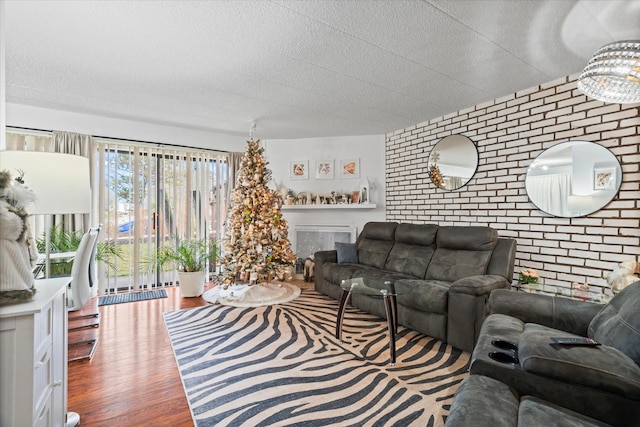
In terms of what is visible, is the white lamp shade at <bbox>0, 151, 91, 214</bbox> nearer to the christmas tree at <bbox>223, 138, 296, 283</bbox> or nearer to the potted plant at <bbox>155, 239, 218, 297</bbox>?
the christmas tree at <bbox>223, 138, 296, 283</bbox>

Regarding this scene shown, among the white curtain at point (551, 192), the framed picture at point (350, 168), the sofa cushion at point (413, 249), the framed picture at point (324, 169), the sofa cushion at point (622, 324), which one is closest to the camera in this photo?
the sofa cushion at point (622, 324)

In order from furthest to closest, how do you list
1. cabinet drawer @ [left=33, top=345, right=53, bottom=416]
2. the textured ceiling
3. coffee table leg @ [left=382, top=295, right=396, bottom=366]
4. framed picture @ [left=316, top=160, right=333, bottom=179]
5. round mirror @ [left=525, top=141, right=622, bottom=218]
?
framed picture @ [left=316, top=160, right=333, bottom=179], round mirror @ [left=525, top=141, right=622, bottom=218], coffee table leg @ [left=382, top=295, right=396, bottom=366], the textured ceiling, cabinet drawer @ [left=33, top=345, right=53, bottom=416]

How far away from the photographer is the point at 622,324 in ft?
4.66

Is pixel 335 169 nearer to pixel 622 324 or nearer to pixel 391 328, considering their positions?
pixel 391 328

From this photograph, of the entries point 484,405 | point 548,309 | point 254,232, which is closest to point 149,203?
point 254,232

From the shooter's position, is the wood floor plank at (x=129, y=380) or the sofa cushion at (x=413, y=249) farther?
the sofa cushion at (x=413, y=249)

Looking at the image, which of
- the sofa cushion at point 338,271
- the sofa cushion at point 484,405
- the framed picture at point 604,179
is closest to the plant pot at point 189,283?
the sofa cushion at point 338,271

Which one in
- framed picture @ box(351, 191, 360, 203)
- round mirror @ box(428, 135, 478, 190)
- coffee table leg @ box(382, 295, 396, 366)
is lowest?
coffee table leg @ box(382, 295, 396, 366)

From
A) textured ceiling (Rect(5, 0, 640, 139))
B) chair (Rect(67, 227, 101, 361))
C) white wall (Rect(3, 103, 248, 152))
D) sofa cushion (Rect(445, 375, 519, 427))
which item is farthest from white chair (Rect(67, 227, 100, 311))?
sofa cushion (Rect(445, 375, 519, 427))

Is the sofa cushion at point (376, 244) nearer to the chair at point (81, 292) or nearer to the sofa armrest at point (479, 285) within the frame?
the sofa armrest at point (479, 285)

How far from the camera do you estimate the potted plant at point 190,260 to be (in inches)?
164

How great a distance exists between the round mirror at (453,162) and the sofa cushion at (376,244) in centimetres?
86

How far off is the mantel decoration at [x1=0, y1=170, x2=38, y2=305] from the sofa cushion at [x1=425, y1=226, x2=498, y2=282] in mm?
3278

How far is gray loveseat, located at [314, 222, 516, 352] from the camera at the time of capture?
2.55 m
